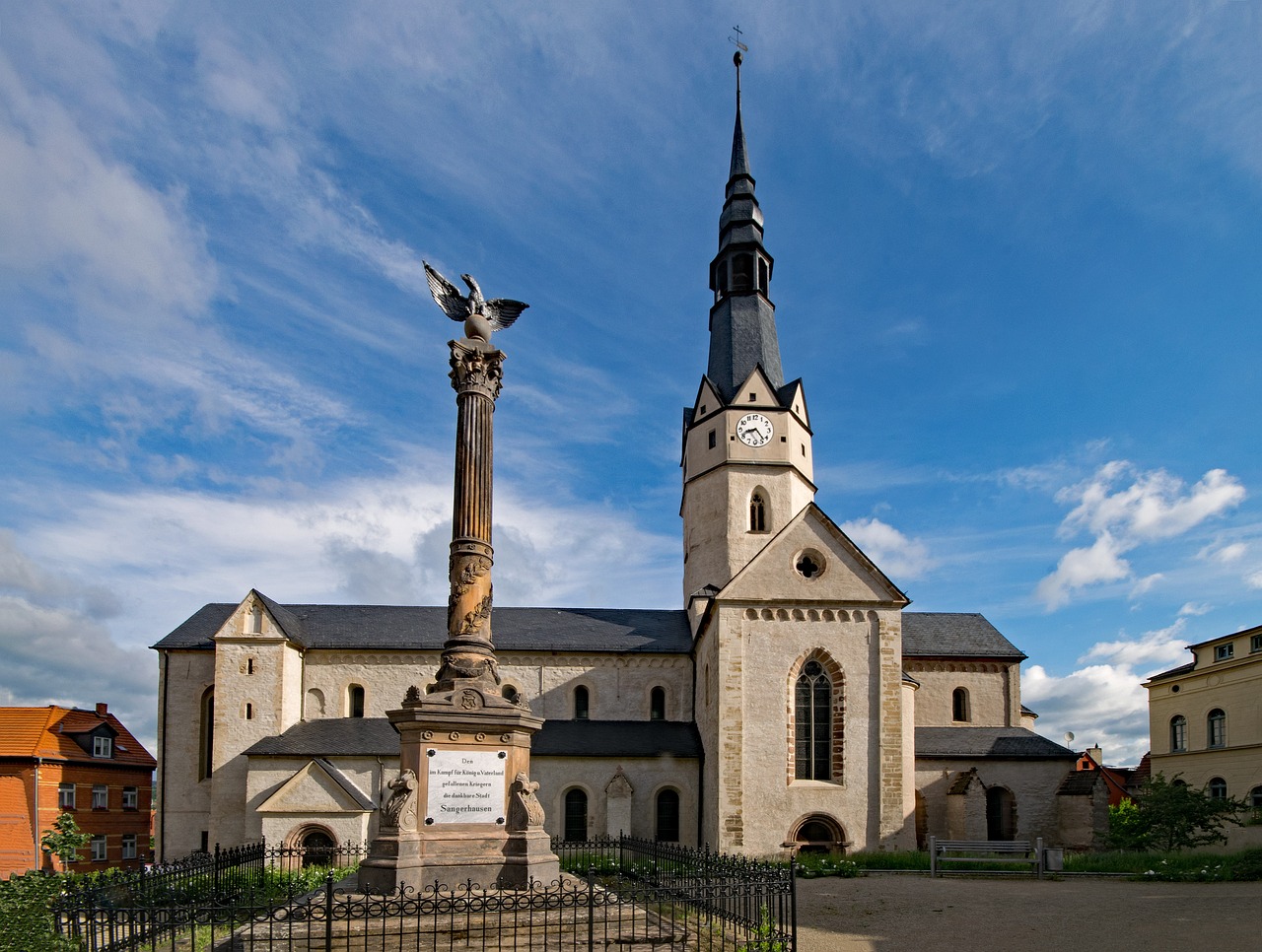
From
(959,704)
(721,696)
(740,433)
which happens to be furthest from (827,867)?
(740,433)

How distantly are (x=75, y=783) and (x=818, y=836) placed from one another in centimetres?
3473

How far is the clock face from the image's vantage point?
123ft

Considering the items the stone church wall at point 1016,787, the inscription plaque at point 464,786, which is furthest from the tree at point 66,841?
the stone church wall at point 1016,787

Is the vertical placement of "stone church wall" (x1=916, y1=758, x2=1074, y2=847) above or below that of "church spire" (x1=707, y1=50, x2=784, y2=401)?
below

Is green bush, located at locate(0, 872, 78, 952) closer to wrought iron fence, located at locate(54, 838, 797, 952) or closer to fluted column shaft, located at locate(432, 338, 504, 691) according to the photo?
wrought iron fence, located at locate(54, 838, 797, 952)

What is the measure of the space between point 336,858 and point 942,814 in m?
21.4

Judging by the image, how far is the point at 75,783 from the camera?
41406 mm

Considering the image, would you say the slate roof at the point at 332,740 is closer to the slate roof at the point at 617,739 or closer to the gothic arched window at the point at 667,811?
the slate roof at the point at 617,739

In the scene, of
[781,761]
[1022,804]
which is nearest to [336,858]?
[781,761]

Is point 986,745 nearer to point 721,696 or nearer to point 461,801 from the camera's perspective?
point 721,696

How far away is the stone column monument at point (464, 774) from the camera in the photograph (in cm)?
1331

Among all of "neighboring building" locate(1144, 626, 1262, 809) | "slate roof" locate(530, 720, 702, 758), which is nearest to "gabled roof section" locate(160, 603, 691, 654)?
"slate roof" locate(530, 720, 702, 758)

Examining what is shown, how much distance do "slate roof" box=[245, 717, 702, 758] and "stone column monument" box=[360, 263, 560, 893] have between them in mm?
19000

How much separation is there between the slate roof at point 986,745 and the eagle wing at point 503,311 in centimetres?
2470
